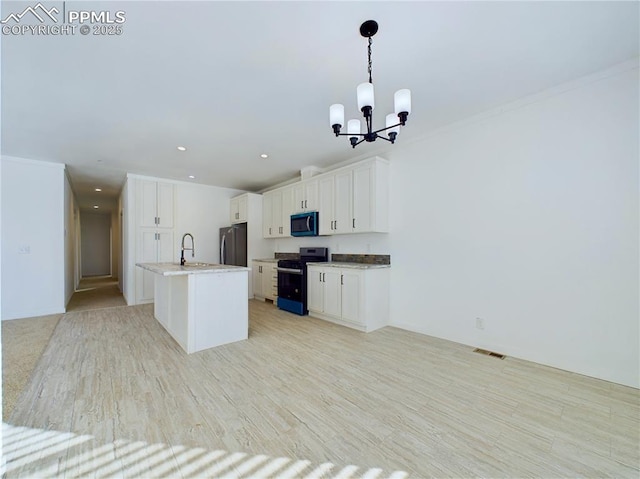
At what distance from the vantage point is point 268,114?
122 inches

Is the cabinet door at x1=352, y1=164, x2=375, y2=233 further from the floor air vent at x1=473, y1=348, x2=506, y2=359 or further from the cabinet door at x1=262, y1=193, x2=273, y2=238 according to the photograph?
the cabinet door at x1=262, y1=193, x2=273, y2=238

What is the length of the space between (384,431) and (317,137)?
3347 millimetres

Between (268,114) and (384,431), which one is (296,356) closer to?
(384,431)

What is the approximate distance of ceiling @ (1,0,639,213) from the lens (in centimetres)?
178

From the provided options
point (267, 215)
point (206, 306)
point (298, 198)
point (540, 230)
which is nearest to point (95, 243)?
point (267, 215)

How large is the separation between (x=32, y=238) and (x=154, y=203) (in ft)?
6.35

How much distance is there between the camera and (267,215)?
6113 millimetres

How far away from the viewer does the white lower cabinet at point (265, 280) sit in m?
5.45

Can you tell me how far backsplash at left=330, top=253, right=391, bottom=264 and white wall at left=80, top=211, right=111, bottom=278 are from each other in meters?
10.5

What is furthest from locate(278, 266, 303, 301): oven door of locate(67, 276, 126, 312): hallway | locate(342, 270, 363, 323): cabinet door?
locate(67, 276, 126, 312): hallway

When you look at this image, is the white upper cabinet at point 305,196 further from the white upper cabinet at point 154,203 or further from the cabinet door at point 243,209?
the white upper cabinet at point 154,203

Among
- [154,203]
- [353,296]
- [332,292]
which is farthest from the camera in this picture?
[154,203]

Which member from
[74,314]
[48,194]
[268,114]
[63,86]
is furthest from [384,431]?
[48,194]

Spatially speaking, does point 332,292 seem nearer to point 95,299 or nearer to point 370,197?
point 370,197
